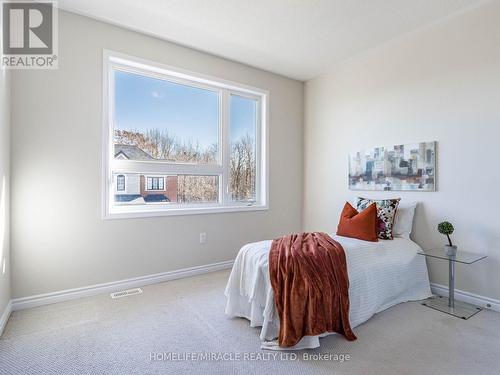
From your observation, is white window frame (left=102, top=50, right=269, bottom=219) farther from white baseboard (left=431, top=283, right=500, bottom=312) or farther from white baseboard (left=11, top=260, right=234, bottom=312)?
white baseboard (left=431, top=283, right=500, bottom=312)

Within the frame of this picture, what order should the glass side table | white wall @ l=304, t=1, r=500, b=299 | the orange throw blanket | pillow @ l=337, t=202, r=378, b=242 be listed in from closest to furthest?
the orange throw blanket → the glass side table → white wall @ l=304, t=1, r=500, b=299 → pillow @ l=337, t=202, r=378, b=242

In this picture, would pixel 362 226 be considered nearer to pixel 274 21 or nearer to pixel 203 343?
pixel 203 343

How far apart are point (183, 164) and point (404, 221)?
2.62m

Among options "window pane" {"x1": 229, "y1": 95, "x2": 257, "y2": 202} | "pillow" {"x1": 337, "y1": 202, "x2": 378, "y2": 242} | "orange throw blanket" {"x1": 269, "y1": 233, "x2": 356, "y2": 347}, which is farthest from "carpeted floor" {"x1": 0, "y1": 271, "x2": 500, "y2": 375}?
"window pane" {"x1": 229, "y1": 95, "x2": 257, "y2": 202}

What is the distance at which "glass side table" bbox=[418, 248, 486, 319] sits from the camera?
2.43m

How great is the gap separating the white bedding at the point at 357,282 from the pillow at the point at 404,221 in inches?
5.8

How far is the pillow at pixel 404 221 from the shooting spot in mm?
3020

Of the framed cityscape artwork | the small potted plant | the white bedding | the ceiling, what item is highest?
the ceiling

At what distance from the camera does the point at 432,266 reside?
9.75 feet

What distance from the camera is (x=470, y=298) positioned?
2668 millimetres

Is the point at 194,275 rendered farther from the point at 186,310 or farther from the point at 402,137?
the point at 402,137

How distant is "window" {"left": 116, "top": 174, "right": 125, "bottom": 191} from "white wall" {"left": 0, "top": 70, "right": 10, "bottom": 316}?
0.93m

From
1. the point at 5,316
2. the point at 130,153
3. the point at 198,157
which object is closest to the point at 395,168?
the point at 198,157

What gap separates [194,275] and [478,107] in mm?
3438
